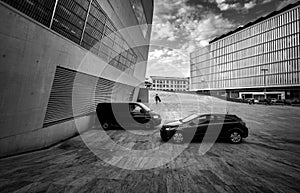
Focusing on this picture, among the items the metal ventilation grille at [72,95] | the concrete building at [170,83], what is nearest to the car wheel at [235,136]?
the metal ventilation grille at [72,95]

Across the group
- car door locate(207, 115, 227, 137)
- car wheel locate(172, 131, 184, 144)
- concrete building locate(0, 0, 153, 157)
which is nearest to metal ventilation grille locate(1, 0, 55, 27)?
concrete building locate(0, 0, 153, 157)

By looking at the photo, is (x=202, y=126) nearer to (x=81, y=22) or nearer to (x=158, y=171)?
(x=158, y=171)

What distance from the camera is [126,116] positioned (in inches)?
368

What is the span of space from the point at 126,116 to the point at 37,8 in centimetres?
667

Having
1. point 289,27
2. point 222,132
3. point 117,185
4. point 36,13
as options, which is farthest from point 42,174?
point 289,27

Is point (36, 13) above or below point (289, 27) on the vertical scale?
below

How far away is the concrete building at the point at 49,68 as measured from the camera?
14.6 feet

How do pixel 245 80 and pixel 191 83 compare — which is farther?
pixel 191 83

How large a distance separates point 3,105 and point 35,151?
2133 millimetres

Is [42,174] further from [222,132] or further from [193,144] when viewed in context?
[222,132]

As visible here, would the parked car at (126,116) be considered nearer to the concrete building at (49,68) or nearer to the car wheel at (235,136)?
the concrete building at (49,68)

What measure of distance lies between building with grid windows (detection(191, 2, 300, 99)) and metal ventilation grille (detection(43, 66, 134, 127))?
163 ft

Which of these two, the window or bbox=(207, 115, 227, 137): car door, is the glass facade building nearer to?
the window

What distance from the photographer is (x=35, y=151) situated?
546 centimetres
